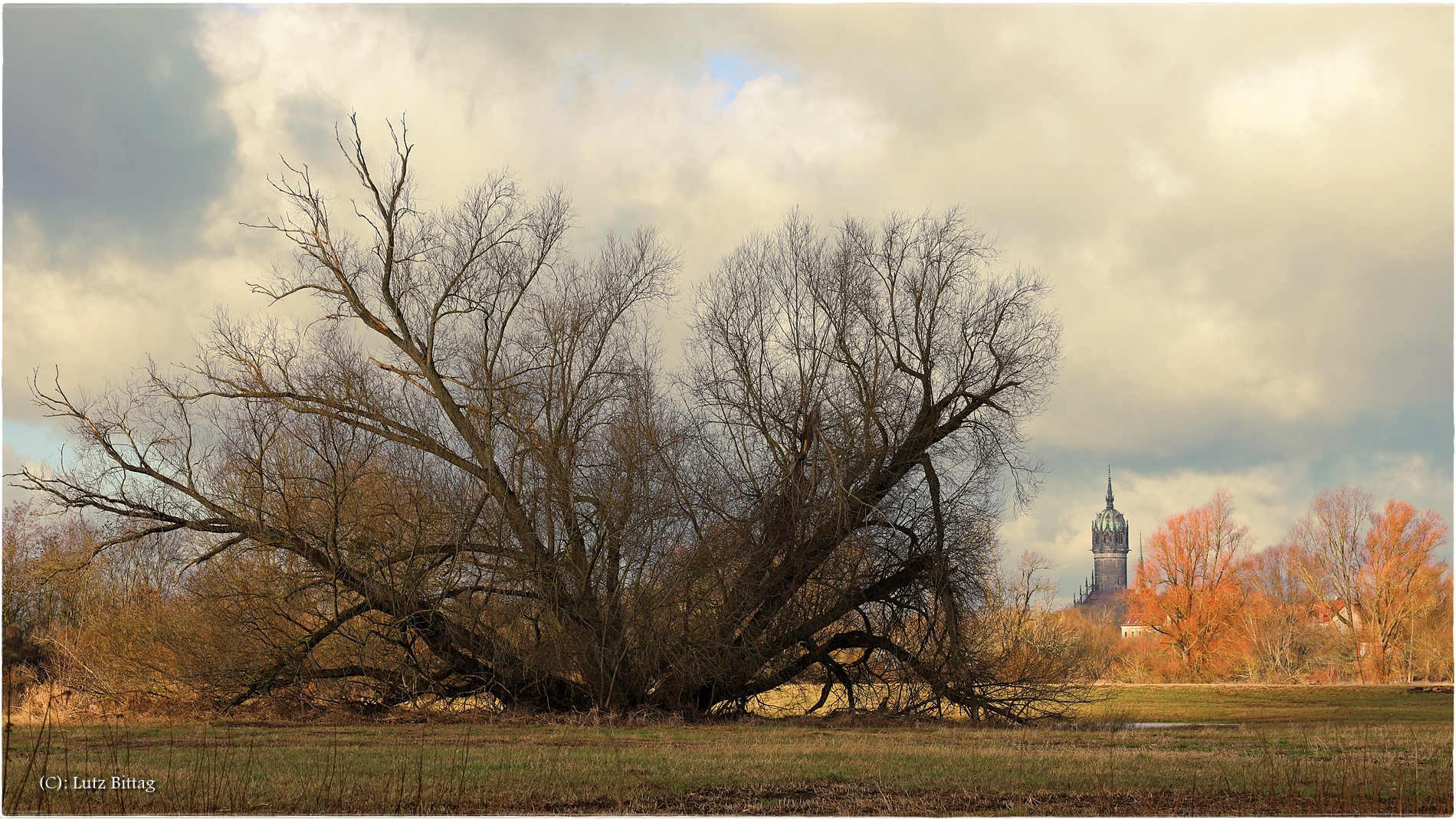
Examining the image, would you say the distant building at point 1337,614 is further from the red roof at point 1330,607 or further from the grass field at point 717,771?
the grass field at point 717,771

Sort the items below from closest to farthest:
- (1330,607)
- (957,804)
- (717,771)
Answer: (957,804), (717,771), (1330,607)

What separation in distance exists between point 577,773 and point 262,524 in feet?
38.8

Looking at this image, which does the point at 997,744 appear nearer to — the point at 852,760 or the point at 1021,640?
the point at 852,760

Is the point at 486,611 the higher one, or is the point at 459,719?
the point at 486,611

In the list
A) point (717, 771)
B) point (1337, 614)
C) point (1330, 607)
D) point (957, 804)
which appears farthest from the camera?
point (1330, 607)

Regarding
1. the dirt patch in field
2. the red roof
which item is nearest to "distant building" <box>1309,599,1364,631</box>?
the red roof

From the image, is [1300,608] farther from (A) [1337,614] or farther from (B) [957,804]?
(B) [957,804]

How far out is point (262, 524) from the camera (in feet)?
65.2

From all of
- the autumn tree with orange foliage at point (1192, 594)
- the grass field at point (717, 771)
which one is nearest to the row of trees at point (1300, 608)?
the autumn tree with orange foliage at point (1192, 594)

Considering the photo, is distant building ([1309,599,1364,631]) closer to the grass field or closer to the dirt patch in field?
the grass field

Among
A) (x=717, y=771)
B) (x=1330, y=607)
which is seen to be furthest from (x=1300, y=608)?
(x=717, y=771)

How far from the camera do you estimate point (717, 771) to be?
11.5 m

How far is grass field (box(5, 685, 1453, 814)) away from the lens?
374 inches

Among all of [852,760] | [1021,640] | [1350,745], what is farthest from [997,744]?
[1021,640]
